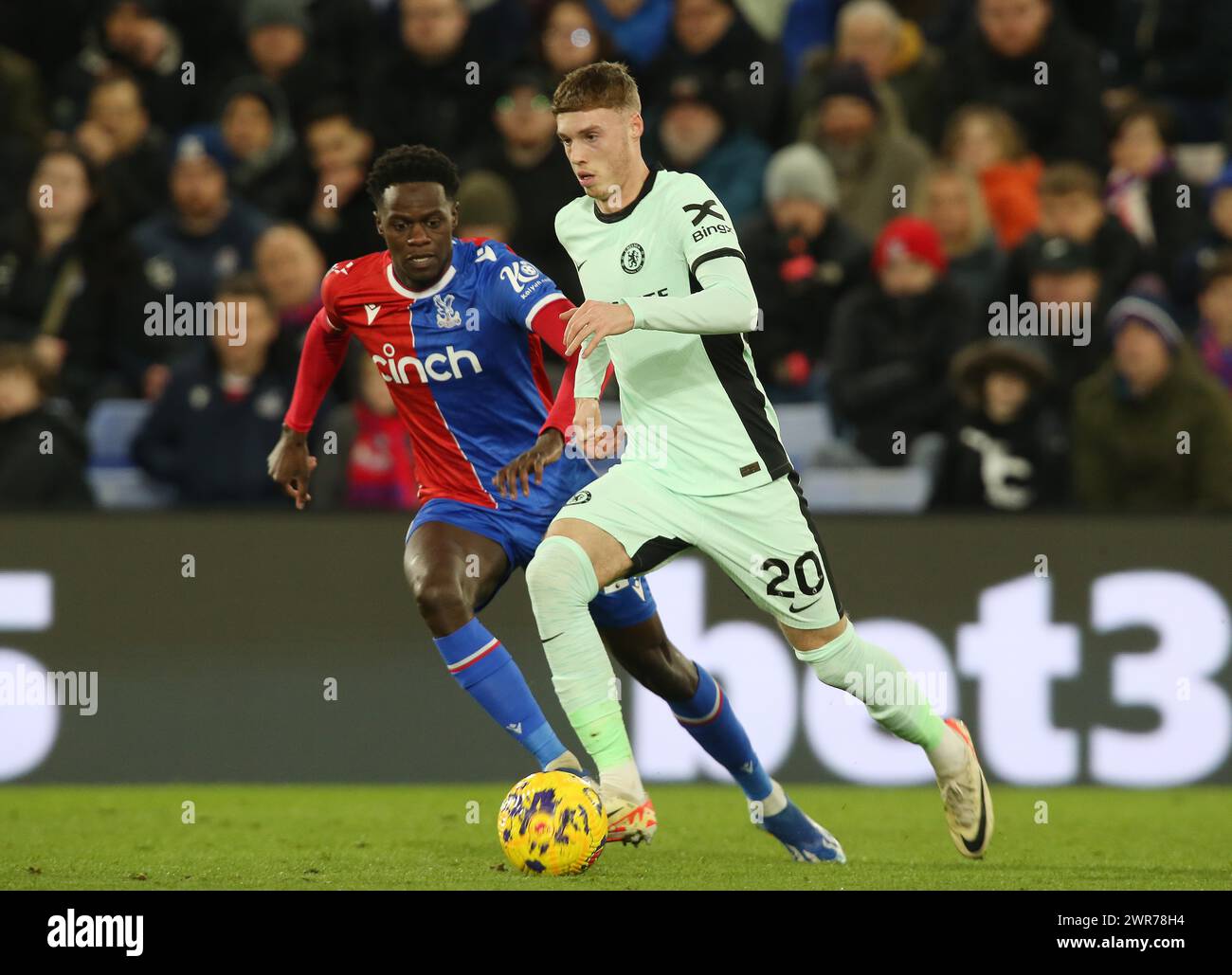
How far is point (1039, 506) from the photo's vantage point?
952cm

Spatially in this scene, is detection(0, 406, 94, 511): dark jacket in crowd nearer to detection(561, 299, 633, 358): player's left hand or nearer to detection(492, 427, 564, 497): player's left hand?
detection(492, 427, 564, 497): player's left hand

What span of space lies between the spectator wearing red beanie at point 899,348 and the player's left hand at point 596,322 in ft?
14.2

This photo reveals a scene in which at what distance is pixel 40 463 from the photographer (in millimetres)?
9844

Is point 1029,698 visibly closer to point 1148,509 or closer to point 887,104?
point 1148,509

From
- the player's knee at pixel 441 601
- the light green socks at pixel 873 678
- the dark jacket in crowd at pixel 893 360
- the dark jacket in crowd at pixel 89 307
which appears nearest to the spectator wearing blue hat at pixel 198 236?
the dark jacket in crowd at pixel 89 307

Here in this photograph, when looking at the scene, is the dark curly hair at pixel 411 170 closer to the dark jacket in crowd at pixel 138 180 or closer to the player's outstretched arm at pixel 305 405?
the player's outstretched arm at pixel 305 405

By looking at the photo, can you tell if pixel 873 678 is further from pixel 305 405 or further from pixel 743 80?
pixel 743 80

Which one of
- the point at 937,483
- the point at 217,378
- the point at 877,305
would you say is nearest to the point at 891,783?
the point at 937,483

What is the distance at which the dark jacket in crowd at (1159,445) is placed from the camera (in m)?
9.48

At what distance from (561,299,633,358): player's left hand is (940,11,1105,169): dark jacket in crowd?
639 centimetres

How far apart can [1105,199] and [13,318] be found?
20.5ft

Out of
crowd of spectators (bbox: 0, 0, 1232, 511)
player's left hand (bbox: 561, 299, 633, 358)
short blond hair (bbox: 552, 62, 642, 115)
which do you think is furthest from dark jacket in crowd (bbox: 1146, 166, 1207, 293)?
player's left hand (bbox: 561, 299, 633, 358)

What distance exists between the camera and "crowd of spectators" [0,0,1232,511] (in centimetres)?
981

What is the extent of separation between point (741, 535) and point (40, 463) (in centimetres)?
487
